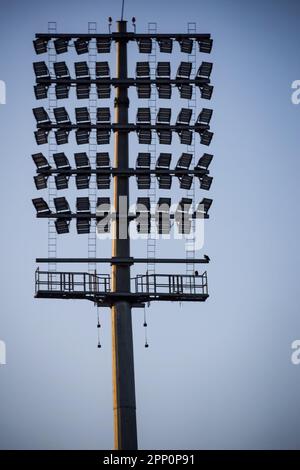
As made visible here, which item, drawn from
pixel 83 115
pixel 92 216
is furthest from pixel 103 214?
pixel 83 115

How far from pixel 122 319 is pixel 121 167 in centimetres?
780

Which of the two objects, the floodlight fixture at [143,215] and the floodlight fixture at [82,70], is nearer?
the floodlight fixture at [143,215]

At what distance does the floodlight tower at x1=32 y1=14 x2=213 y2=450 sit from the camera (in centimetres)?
13275

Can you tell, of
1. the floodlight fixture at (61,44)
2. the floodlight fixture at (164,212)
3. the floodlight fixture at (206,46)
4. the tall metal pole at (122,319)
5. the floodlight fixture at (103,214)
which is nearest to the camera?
the tall metal pole at (122,319)

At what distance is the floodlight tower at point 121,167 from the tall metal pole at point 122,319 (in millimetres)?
47

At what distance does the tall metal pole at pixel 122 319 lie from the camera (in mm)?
131000

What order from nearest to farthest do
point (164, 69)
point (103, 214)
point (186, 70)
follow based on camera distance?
point (103, 214) < point (164, 69) < point (186, 70)

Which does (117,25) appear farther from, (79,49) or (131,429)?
(131,429)

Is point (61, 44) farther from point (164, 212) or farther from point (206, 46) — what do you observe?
point (164, 212)

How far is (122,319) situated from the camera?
436 feet

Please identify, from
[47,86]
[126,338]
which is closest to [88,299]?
[126,338]

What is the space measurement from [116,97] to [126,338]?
40.6ft

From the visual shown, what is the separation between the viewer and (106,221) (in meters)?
134

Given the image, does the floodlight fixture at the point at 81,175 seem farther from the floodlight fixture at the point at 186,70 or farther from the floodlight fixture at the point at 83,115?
the floodlight fixture at the point at 186,70
